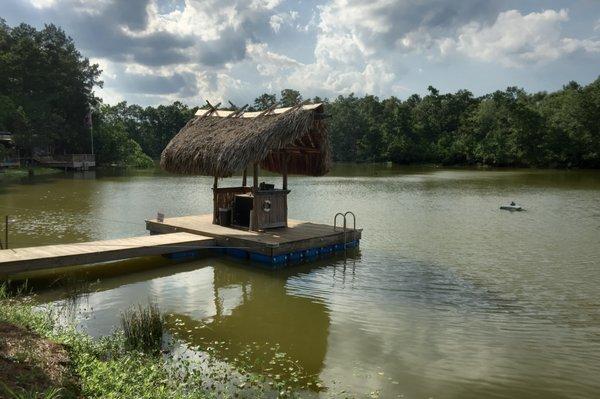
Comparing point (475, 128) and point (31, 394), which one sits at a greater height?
point (475, 128)

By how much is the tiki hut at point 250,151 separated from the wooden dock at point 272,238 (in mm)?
636

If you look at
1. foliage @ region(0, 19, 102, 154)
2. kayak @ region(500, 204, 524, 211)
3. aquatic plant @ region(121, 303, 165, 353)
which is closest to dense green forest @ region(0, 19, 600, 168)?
Answer: foliage @ region(0, 19, 102, 154)

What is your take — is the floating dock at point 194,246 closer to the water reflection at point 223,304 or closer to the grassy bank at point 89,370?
the water reflection at point 223,304

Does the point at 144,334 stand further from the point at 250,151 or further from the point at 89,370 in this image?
the point at 250,151

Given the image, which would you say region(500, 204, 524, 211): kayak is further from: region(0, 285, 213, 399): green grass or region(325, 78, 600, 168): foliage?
region(325, 78, 600, 168): foliage

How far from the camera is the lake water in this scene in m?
6.99

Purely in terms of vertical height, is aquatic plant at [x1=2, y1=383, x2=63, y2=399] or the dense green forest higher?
the dense green forest

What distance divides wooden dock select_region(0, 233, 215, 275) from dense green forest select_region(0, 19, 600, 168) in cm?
1649

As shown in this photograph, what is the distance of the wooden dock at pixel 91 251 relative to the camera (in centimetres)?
1043

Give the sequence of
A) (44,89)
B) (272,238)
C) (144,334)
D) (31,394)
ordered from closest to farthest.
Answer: (31,394) < (144,334) < (272,238) < (44,89)

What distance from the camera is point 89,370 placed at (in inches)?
228

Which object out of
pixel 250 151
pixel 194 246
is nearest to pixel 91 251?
pixel 194 246

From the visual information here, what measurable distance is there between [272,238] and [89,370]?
796cm

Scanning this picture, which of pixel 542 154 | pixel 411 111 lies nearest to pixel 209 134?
pixel 542 154
